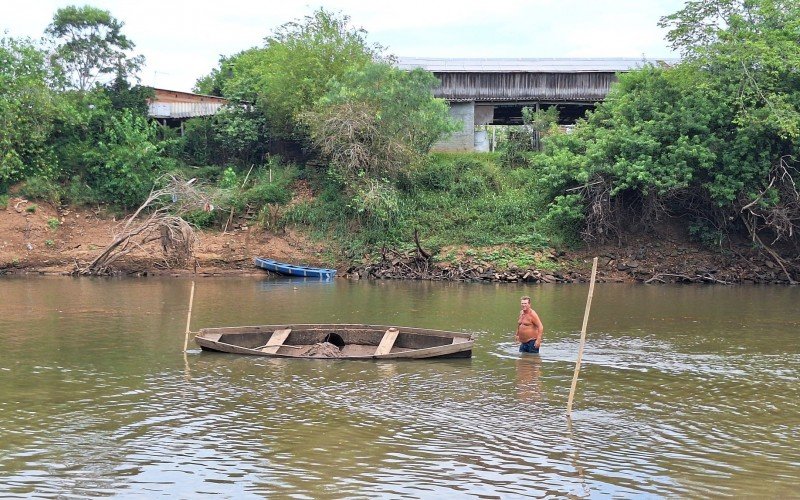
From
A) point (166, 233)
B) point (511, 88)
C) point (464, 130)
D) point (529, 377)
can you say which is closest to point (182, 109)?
point (166, 233)

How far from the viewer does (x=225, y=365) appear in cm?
1731

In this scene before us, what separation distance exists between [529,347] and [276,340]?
18.6ft

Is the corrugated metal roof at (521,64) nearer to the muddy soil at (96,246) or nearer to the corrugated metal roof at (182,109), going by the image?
the corrugated metal roof at (182,109)

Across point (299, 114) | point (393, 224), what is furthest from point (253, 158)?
point (393, 224)

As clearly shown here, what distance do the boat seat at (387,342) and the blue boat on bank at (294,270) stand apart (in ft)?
56.3

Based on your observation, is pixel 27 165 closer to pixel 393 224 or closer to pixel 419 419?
pixel 393 224

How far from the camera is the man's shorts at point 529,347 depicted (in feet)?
60.6

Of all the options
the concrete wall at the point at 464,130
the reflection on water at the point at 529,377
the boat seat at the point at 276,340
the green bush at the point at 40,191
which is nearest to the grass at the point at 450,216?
the concrete wall at the point at 464,130

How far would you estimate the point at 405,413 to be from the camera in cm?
1339

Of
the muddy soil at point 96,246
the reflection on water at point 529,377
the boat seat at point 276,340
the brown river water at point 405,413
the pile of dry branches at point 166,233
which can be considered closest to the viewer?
the brown river water at point 405,413

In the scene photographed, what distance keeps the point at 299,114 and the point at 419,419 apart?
2724 centimetres

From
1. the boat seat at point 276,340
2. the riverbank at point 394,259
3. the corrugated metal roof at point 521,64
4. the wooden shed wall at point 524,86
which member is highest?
the corrugated metal roof at point 521,64

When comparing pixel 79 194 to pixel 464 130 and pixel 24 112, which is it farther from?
pixel 464 130

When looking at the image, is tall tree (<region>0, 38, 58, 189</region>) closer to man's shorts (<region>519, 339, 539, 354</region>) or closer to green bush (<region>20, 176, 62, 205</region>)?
green bush (<region>20, 176, 62, 205</region>)
